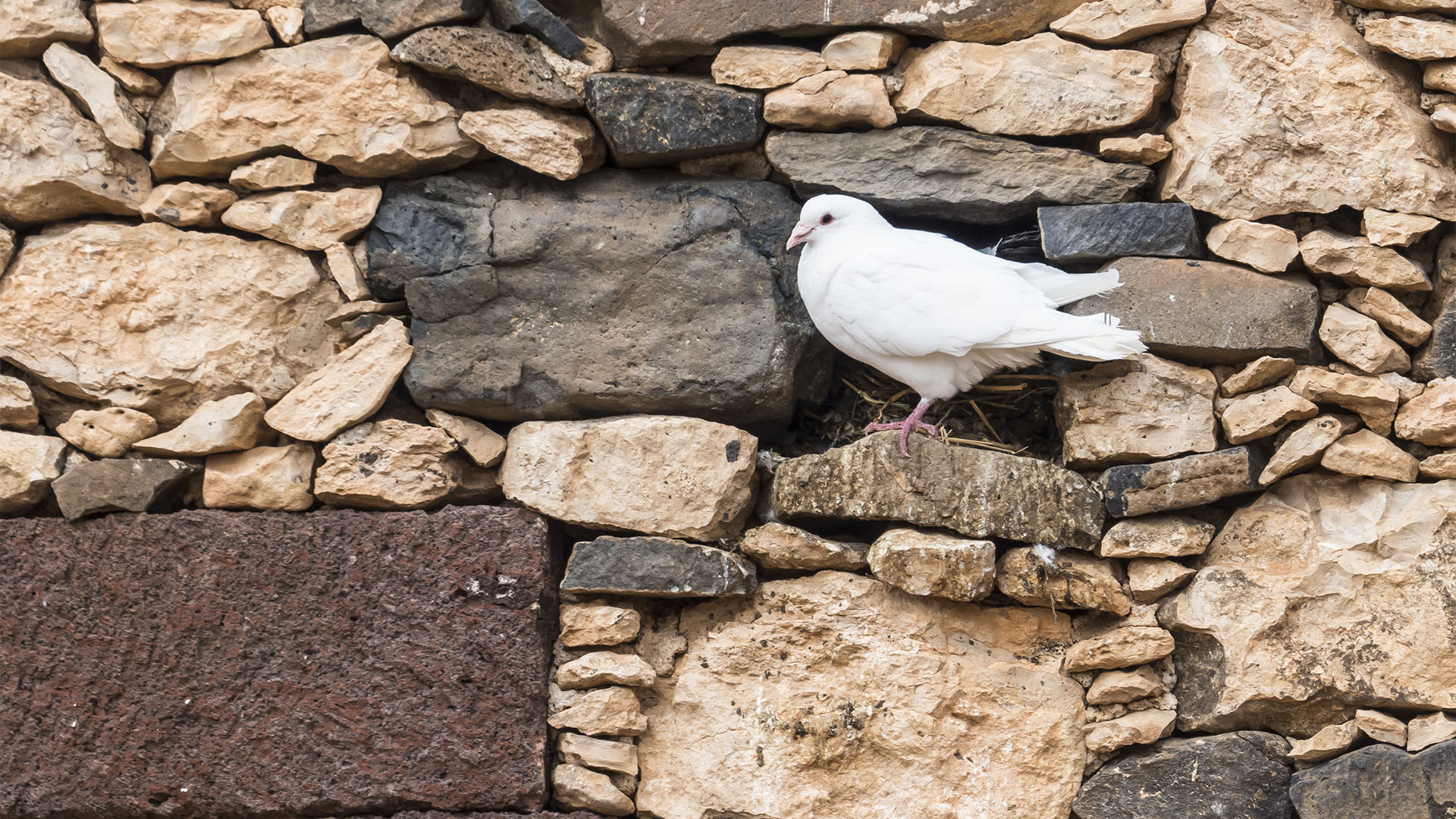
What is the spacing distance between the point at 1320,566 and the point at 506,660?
6.21 ft

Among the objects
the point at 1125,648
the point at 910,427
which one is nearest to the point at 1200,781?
the point at 1125,648

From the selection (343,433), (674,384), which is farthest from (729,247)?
(343,433)

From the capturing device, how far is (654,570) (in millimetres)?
2754

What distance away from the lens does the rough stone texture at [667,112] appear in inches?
111

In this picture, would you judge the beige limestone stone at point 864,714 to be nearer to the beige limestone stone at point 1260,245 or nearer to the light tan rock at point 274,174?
the beige limestone stone at point 1260,245

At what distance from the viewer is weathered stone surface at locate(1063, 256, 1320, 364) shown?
8.71 feet

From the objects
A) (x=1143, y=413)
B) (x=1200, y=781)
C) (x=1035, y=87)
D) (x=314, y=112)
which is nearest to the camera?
(x=1200, y=781)

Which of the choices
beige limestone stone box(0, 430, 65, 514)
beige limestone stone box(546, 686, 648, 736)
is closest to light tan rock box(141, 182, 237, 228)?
beige limestone stone box(0, 430, 65, 514)

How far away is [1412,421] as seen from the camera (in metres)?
2.57

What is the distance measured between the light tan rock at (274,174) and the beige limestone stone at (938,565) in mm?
1735

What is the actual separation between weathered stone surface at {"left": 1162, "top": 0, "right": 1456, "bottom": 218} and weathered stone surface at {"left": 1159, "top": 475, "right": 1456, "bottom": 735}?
68 cm

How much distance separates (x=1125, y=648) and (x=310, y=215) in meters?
2.26

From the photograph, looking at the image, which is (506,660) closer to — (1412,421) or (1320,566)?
(1320,566)

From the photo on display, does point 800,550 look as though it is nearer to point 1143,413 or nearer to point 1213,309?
point 1143,413
